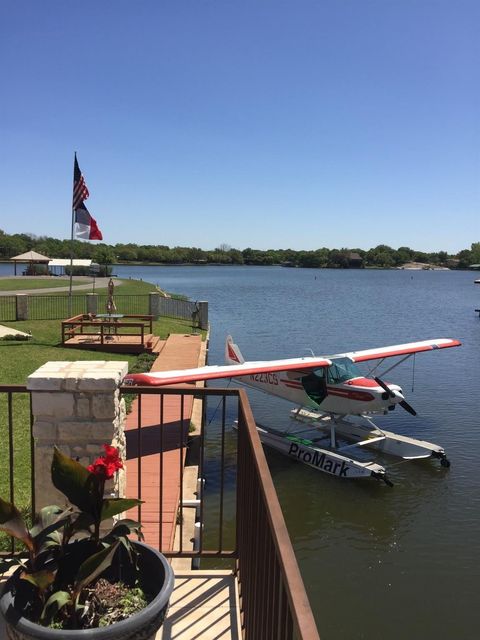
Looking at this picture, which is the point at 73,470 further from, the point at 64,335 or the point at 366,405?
the point at 64,335

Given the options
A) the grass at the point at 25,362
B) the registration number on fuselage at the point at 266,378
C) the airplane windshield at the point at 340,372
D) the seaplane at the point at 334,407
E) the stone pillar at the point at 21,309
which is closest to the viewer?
Result: the grass at the point at 25,362

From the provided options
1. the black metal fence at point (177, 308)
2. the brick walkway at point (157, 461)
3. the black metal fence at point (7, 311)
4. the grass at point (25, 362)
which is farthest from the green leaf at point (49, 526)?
the black metal fence at point (177, 308)

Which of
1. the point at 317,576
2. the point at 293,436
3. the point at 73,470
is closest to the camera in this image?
the point at 73,470

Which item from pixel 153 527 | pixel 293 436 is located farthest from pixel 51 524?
pixel 293 436

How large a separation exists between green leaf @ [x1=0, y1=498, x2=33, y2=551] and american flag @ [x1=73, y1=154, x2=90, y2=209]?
60.5 feet

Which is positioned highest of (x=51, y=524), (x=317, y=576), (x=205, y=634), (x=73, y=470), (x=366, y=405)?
(x=73, y=470)

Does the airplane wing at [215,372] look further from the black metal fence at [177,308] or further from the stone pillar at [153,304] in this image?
the black metal fence at [177,308]

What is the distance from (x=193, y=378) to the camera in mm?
11047

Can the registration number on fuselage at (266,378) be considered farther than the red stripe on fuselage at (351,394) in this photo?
Yes

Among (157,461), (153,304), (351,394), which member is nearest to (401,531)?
(351,394)

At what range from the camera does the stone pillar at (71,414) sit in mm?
3531

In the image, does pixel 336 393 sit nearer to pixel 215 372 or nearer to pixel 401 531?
pixel 215 372

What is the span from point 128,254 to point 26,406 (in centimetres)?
15783

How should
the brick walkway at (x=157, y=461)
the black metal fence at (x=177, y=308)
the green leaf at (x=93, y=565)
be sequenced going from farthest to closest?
the black metal fence at (x=177, y=308) → the brick walkway at (x=157, y=461) → the green leaf at (x=93, y=565)
